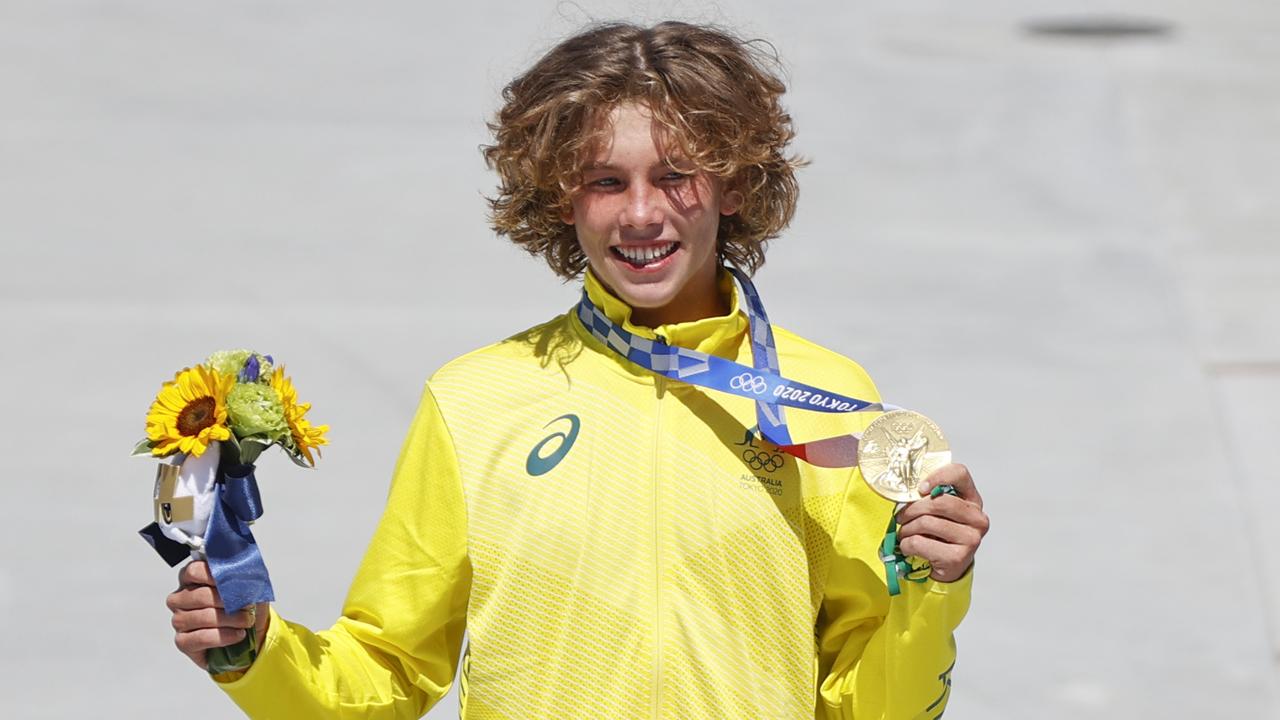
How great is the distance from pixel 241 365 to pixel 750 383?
712mm

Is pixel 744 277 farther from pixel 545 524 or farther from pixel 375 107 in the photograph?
pixel 375 107

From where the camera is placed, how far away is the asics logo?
2.57 m

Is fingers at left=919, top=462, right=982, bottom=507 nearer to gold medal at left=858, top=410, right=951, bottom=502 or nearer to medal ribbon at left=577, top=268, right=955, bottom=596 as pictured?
gold medal at left=858, top=410, right=951, bottom=502

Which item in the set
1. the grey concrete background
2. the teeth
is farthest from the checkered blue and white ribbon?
the grey concrete background

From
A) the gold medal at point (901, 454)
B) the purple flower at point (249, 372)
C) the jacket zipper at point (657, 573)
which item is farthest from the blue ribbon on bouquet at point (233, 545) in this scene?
the gold medal at point (901, 454)

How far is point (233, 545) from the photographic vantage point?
2.30 m

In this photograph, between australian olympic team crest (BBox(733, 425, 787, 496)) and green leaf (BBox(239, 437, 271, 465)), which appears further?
australian olympic team crest (BBox(733, 425, 787, 496))

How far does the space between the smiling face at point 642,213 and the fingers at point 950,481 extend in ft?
1.55

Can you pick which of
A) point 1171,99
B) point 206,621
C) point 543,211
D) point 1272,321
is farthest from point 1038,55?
point 206,621

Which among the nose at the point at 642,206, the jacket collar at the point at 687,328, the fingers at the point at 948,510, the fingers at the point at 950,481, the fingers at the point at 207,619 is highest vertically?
the nose at the point at 642,206

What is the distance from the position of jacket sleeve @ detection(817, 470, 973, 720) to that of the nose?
473 millimetres

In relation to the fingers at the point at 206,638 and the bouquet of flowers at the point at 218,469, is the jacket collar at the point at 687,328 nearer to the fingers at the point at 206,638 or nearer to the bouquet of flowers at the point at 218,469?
the bouquet of flowers at the point at 218,469

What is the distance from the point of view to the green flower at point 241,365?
2354mm

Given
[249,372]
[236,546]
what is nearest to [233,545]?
[236,546]
